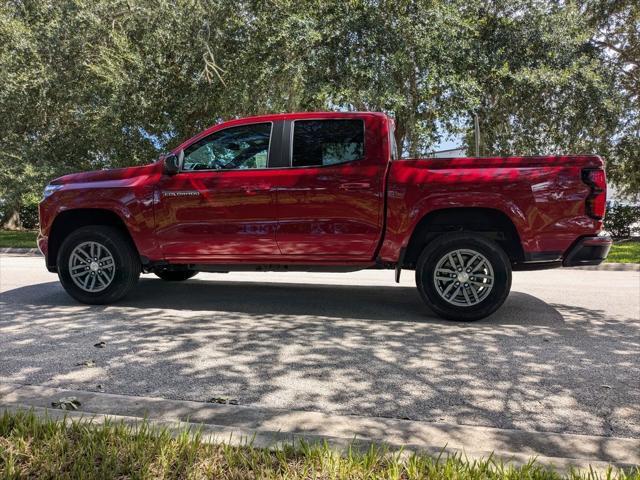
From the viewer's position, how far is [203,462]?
2.17 meters

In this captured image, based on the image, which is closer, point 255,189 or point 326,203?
point 326,203

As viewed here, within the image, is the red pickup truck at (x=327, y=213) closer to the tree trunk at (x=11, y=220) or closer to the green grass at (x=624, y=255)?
the green grass at (x=624, y=255)

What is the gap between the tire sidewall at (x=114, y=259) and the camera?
5.84 m

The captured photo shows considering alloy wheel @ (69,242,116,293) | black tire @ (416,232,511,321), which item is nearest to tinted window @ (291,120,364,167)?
black tire @ (416,232,511,321)

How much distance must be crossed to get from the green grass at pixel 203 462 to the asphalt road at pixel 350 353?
0.77m

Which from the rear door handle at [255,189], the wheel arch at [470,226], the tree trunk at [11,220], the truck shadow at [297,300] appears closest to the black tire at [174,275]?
the truck shadow at [297,300]

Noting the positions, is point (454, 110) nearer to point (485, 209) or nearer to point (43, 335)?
point (485, 209)

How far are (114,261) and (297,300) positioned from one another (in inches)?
88.2

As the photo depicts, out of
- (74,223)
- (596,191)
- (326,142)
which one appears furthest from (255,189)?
(596,191)

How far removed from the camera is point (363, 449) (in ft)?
7.44

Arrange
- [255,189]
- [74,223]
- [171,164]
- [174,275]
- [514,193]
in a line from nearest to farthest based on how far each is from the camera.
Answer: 1. [514,193]
2. [255,189]
3. [171,164]
4. [74,223]
5. [174,275]

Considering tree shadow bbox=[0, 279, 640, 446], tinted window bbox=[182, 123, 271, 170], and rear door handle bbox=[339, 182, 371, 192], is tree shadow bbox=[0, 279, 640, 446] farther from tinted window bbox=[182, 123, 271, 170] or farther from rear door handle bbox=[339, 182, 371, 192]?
tinted window bbox=[182, 123, 271, 170]

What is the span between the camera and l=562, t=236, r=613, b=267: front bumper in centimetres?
494

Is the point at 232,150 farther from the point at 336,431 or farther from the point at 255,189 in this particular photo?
the point at 336,431
